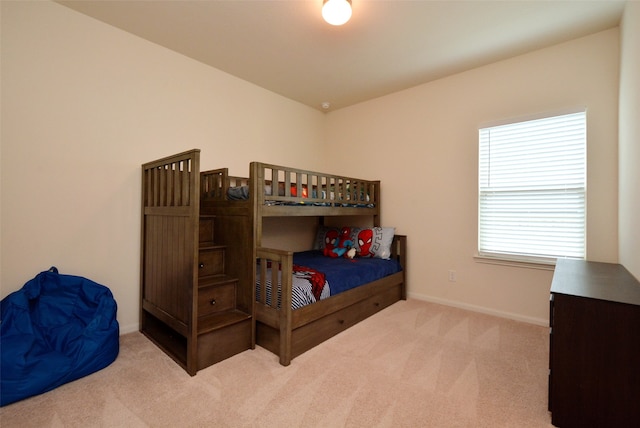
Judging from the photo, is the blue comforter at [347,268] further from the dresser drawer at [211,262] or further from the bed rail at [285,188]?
the dresser drawer at [211,262]

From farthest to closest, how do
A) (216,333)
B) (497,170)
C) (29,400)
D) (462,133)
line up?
1. (462,133)
2. (497,170)
3. (216,333)
4. (29,400)

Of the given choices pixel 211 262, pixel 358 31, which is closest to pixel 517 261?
pixel 358 31

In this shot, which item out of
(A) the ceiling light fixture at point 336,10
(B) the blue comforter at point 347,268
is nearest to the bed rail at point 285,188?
(B) the blue comforter at point 347,268

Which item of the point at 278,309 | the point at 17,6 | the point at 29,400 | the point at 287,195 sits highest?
the point at 17,6

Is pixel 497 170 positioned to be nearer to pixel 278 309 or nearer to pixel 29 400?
pixel 278 309

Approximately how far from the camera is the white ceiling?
2.12 m

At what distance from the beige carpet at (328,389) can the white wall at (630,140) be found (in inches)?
37.6

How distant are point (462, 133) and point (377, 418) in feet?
9.39

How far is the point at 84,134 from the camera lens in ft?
7.39

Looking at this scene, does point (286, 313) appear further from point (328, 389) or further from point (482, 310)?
point (482, 310)

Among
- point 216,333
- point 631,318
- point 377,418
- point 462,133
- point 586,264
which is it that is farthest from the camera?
point 462,133

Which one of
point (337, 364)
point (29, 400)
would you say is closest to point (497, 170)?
point (337, 364)

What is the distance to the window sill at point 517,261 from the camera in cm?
265

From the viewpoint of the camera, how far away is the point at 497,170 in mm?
2926
